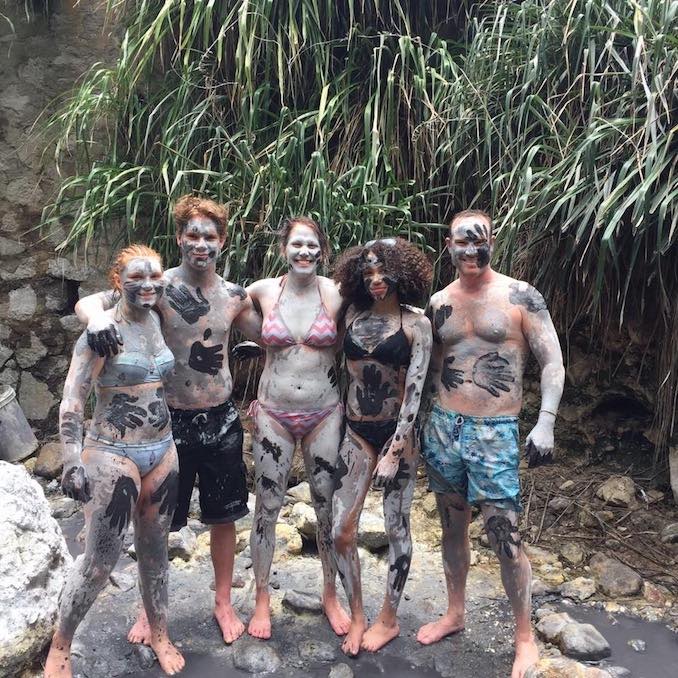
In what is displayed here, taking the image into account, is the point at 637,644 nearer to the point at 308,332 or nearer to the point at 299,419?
the point at 299,419

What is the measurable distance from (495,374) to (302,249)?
896 mm

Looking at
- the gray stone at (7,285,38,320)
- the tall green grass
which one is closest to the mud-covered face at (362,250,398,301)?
the tall green grass

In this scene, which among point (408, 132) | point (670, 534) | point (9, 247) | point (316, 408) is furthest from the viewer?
point (9, 247)

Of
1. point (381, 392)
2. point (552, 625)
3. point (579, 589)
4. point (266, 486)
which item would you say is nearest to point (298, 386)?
point (381, 392)

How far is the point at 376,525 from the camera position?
3.83 meters

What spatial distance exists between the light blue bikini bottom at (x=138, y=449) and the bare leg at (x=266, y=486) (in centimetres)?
42

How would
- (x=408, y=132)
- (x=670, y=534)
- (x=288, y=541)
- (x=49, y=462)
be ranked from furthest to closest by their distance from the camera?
(x=49, y=462)
(x=408, y=132)
(x=288, y=541)
(x=670, y=534)

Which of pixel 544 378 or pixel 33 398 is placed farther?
pixel 33 398

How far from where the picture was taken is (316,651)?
2.97m

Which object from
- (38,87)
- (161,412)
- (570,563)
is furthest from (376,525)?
(38,87)

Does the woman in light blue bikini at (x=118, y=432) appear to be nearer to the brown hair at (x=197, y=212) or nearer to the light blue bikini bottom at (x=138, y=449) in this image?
the light blue bikini bottom at (x=138, y=449)

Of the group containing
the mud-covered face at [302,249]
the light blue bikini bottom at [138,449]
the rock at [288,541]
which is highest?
the mud-covered face at [302,249]

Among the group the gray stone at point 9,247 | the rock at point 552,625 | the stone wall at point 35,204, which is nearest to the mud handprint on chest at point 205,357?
the rock at point 552,625

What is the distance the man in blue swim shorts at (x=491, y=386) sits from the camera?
8.95ft
